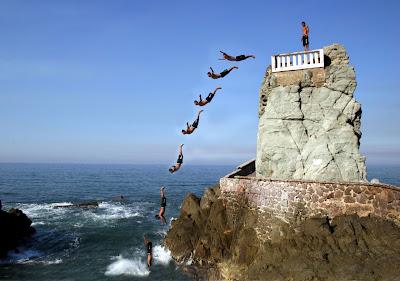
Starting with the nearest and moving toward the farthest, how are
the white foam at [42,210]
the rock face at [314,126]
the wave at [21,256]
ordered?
1. the rock face at [314,126]
2. the wave at [21,256]
3. the white foam at [42,210]

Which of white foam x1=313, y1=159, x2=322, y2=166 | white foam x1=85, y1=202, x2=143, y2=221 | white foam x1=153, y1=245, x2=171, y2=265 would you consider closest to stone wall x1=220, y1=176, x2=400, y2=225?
white foam x1=313, y1=159, x2=322, y2=166

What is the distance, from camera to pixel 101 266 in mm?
27484

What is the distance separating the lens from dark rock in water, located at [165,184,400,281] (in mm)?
15875

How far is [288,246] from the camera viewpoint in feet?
61.3

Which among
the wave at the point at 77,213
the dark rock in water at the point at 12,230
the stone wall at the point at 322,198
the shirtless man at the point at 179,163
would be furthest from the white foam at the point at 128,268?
the wave at the point at 77,213

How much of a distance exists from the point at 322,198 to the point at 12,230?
30146 mm

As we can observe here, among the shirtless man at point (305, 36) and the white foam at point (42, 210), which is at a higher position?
the shirtless man at point (305, 36)

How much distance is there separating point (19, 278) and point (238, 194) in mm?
17872

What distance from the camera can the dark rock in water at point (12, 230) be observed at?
1215 inches

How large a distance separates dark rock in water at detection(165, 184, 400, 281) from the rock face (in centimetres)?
395

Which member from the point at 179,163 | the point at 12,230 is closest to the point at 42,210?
the point at 12,230

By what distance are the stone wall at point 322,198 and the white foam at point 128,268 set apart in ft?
35.2

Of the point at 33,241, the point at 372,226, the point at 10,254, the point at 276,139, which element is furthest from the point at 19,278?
the point at 372,226

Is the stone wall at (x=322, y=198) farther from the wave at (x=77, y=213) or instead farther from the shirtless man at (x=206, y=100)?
the wave at (x=77, y=213)
